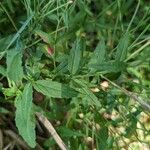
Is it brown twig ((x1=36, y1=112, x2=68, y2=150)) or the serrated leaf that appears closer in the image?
the serrated leaf

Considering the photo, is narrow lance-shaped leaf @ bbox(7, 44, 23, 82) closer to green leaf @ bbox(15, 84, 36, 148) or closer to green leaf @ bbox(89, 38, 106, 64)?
green leaf @ bbox(15, 84, 36, 148)

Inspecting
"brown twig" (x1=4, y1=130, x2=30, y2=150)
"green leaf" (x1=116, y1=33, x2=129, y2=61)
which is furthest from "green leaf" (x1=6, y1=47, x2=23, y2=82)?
"brown twig" (x1=4, y1=130, x2=30, y2=150)

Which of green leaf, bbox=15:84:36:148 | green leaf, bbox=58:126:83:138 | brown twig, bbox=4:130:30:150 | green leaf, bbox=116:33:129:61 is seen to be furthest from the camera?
brown twig, bbox=4:130:30:150

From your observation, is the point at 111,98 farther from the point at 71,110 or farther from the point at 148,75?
the point at 148,75

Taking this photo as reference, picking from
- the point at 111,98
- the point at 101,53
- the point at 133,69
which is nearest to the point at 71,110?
the point at 111,98

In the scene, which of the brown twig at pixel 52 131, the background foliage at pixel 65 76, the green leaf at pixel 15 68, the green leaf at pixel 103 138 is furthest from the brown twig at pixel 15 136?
the green leaf at pixel 15 68

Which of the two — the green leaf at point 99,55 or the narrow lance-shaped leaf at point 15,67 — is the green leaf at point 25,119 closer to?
the narrow lance-shaped leaf at point 15,67

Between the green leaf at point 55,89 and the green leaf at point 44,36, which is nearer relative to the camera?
the green leaf at point 55,89

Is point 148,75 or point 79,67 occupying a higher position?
point 79,67
